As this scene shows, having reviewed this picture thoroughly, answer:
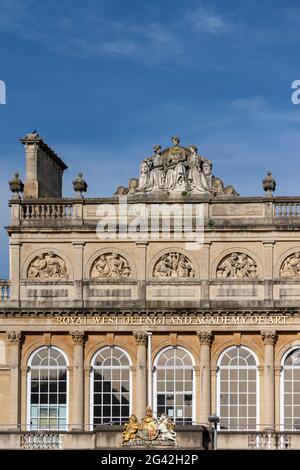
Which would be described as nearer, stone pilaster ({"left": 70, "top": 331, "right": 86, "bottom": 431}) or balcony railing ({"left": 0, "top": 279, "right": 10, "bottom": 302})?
stone pilaster ({"left": 70, "top": 331, "right": 86, "bottom": 431})

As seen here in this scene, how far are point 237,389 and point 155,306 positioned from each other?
15.5 ft

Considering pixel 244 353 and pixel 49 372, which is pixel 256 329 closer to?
pixel 244 353

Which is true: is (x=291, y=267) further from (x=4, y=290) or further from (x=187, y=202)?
(x=4, y=290)

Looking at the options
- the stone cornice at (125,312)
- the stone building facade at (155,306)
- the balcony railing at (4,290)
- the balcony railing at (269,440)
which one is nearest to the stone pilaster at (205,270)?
the stone building facade at (155,306)

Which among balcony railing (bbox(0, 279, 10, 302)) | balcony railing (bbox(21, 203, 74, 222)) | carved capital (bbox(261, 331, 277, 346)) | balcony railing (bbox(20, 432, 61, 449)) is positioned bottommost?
balcony railing (bbox(20, 432, 61, 449))

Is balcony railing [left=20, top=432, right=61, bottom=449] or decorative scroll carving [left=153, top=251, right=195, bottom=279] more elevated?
decorative scroll carving [left=153, top=251, right=195, bottom=279]

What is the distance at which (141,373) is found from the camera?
290 ft

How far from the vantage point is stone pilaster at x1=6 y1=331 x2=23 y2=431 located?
8831cm

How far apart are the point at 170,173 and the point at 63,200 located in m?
4.56

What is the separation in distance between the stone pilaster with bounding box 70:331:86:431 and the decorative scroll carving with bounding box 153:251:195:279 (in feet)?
13.5

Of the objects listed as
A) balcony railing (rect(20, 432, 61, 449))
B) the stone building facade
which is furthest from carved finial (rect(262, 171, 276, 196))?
balcony railing (rect(20, 432, 61, 449))

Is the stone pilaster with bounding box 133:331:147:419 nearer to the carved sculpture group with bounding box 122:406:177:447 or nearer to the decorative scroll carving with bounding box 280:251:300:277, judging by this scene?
the decorative scroll carving with bounding box 280:251:300:277

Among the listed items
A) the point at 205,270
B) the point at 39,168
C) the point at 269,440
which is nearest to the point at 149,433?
the point at 269,440

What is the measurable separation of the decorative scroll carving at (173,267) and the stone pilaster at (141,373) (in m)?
2.68
